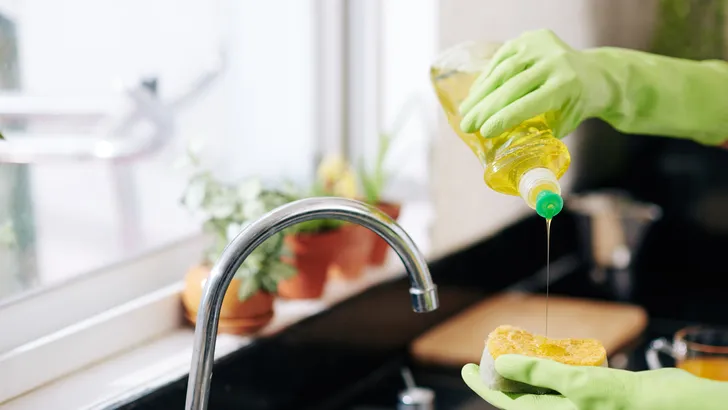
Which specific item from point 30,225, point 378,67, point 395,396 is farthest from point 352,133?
point 30,225

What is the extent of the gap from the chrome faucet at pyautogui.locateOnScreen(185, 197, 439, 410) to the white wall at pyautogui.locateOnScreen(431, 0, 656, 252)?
0.84 meters

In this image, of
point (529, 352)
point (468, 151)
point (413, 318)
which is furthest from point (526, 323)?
point (529, 352)

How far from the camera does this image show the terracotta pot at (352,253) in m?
1.59

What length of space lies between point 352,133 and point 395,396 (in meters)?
0.56

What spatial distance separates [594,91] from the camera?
1.21 meters

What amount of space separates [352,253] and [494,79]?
1.92ft

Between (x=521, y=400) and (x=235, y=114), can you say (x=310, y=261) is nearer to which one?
(x=235, y=114)

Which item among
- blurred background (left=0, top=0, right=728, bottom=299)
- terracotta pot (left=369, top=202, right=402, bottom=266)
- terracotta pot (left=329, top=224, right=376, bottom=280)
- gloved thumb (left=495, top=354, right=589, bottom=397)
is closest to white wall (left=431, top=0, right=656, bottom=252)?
blurred background (left=0, top=0, right=728, bottom=299)

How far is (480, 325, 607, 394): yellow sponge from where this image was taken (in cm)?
99

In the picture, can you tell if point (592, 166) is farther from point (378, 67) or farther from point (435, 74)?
point (435, 74)

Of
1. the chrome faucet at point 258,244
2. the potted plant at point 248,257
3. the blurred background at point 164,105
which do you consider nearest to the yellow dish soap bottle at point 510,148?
the chrome faucet at point 258,244

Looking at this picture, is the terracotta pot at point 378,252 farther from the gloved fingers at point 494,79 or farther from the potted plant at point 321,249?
the gloved fingers at point 494,79

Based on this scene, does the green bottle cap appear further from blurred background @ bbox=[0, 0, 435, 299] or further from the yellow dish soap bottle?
blurred background @ bbox=[0, 0, 435, 299]

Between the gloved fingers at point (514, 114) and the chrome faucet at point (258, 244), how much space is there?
0.14m
